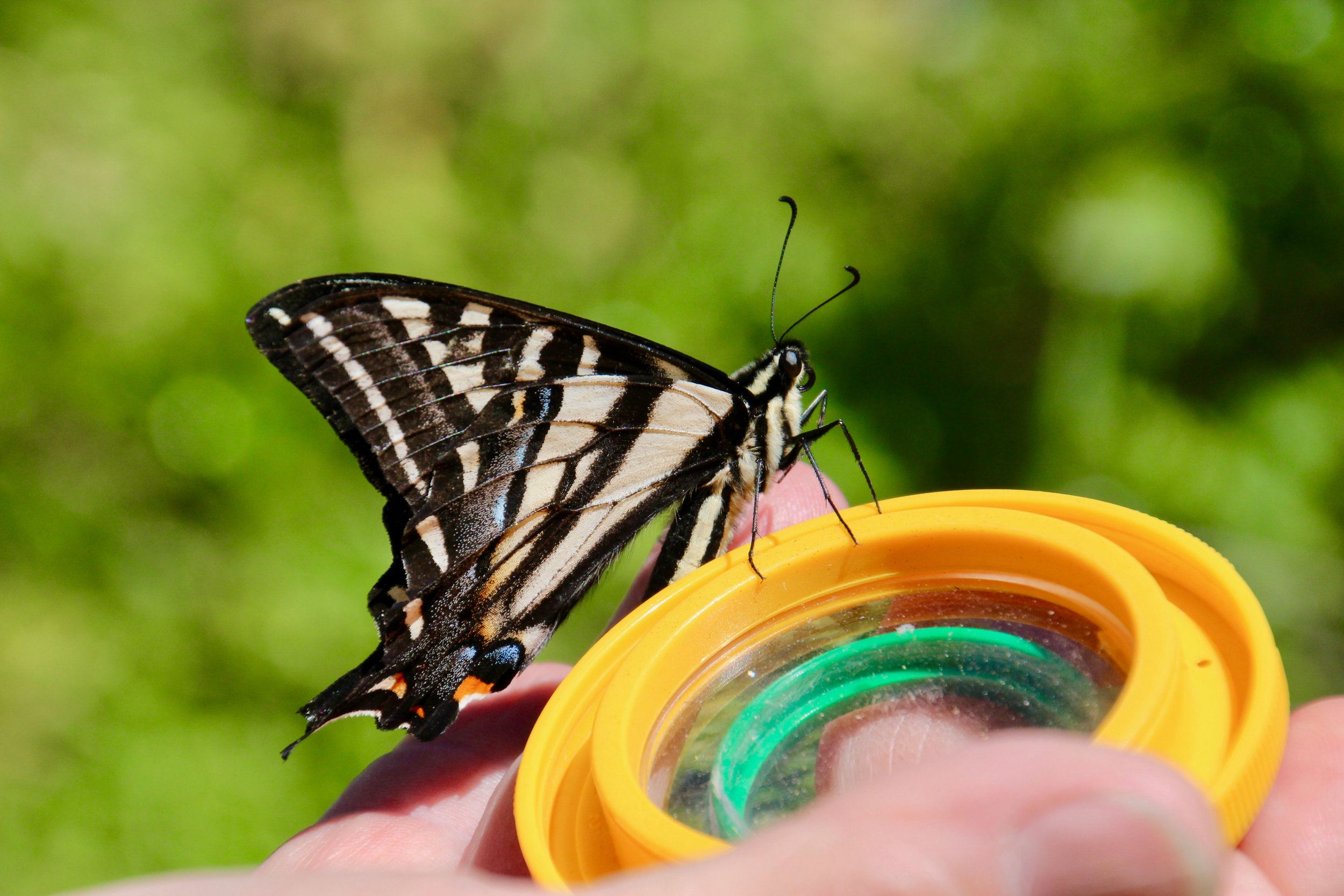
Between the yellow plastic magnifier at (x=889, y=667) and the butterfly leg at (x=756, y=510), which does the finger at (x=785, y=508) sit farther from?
the yellow plastic magnifier at (x=889, y=667)

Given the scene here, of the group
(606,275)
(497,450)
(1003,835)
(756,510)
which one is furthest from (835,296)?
(1003,835)

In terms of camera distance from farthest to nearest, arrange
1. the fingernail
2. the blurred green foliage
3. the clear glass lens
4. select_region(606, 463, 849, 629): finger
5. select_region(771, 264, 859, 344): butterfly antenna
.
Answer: the blurred green foliage → select_region(606, 463, 849, 629): finger → select_region(771, 264, 859, 344): butterfly antenna → the clear glass lens → the fingernail

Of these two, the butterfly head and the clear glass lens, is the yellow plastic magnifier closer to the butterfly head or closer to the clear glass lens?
the clear glass lens

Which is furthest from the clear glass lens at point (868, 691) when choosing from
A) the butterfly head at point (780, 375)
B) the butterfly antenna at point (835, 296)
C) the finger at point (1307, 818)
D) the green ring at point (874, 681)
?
the butterfly antenna at point (835, 296)

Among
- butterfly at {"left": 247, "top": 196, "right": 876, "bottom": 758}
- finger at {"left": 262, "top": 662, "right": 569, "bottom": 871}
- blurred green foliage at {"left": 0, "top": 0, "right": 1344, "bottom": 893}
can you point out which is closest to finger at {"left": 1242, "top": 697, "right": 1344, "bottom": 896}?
butterfly at {"left": 247, "top": 196, "right": 876, "bottom": 758}

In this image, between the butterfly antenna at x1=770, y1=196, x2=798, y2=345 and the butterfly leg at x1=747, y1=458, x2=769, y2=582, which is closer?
the butterfly leg at x1=747, y1=458, x2=769, y2=582

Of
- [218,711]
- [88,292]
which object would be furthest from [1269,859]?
[88,292]

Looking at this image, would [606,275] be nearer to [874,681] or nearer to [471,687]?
[471,687]
